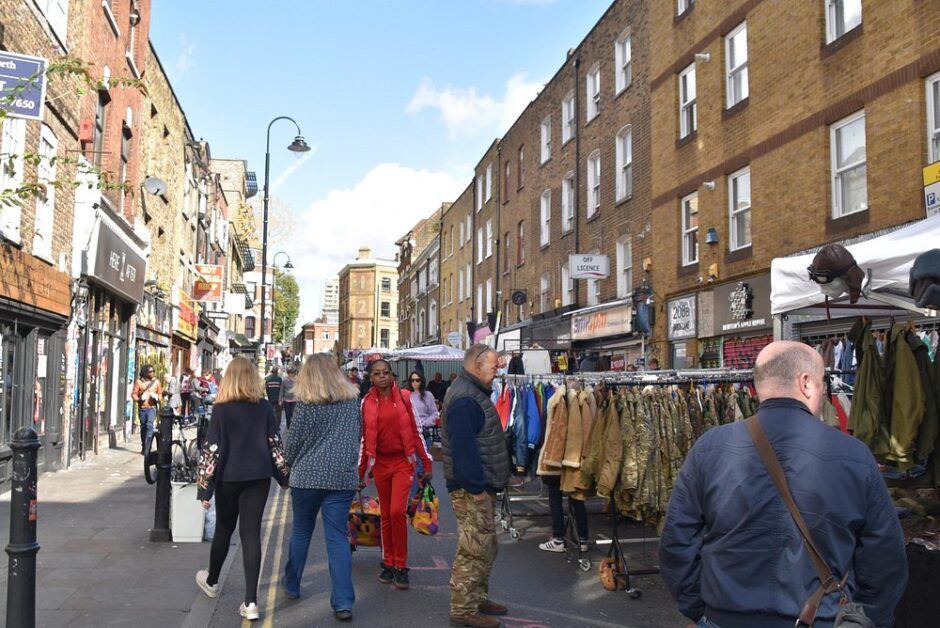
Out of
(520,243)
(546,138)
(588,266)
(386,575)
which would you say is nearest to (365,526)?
(386,575)

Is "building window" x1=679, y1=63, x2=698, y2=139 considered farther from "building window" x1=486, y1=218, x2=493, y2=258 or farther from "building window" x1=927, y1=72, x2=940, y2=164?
"building window" x1=486, y1=218, x2=493, y2=258

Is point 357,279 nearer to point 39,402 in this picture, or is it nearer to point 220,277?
point 220,277

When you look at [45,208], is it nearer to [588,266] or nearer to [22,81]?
[22,81]

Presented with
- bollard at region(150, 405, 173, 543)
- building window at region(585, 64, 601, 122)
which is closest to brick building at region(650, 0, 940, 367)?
building window at region(585, 64, 601, 122)

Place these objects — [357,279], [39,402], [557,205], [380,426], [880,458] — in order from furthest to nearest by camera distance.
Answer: [357,279]
[557,205]
[39,402]
[380,426]
[880,458]

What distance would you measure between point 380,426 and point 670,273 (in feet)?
43.2

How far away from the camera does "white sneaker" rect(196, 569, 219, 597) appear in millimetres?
6363

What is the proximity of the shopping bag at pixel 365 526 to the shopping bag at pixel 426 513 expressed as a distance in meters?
0.61

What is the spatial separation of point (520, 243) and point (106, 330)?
16915 mm

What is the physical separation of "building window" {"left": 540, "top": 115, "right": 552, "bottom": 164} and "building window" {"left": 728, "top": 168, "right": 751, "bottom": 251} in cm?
1225

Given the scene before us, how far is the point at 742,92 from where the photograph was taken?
16.3 m

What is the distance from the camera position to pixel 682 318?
1803 centimetres

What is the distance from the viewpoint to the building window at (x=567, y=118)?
2600 cm

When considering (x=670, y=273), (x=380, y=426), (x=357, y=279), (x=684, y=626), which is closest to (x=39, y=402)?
(x=380, y=426)
